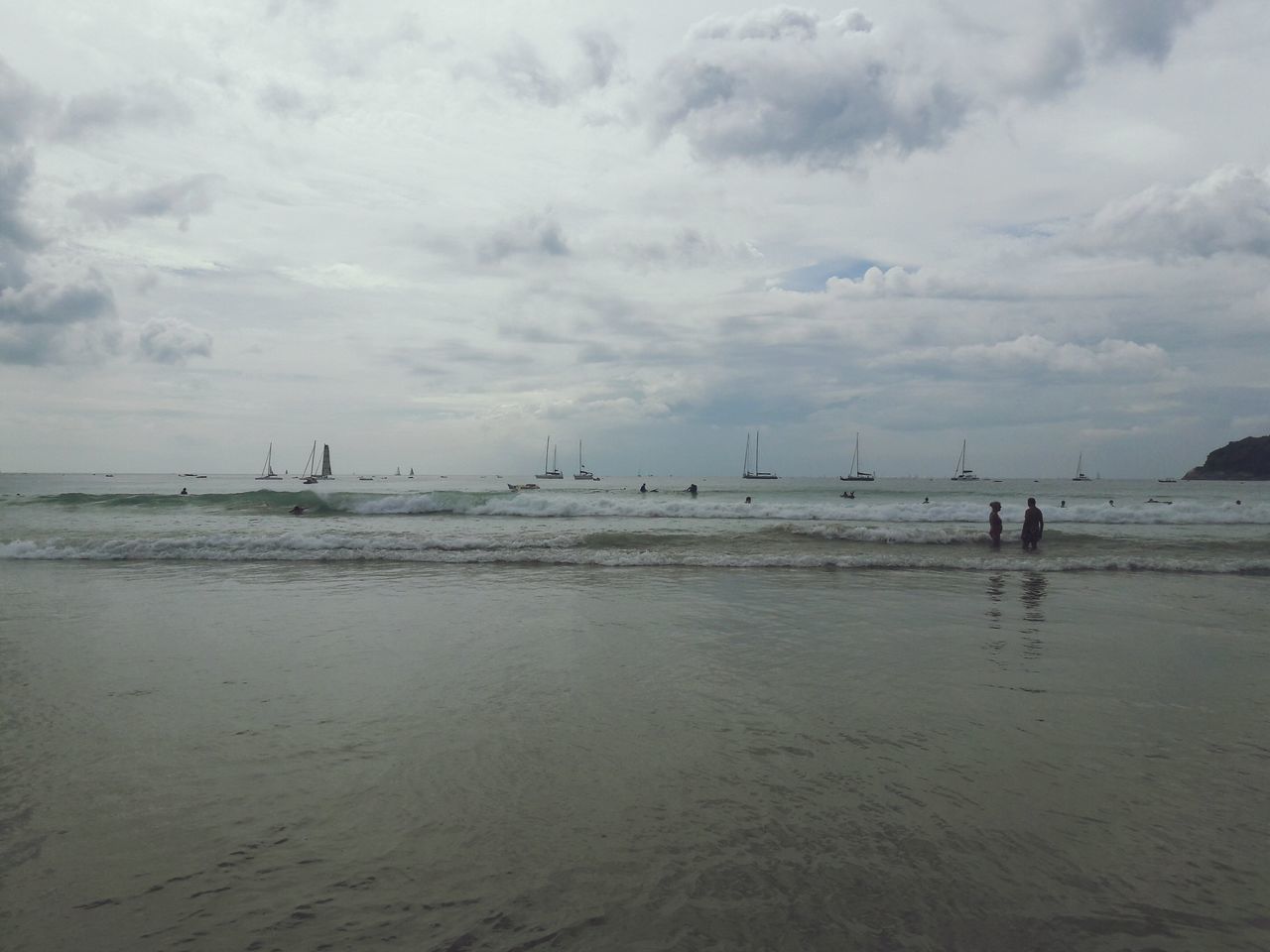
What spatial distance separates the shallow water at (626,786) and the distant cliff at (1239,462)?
16768 centimetres

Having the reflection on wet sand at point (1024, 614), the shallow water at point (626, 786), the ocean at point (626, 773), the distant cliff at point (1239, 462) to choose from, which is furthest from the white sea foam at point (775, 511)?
the distant cliff at point (1239, 462)

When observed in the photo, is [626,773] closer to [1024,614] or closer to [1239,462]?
[1024,614]

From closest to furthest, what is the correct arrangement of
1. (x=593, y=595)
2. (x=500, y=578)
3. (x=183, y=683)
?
(x=183, y=683) < (x=593, y=595) < (x=500, y=578)

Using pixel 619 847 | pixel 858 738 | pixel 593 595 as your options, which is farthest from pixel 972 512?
pixel 619 847

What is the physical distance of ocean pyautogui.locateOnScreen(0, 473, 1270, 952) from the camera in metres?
3.35

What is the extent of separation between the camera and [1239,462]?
461 ft

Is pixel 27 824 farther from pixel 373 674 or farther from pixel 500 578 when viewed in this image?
pixel 500 578

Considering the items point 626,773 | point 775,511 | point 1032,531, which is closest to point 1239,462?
point 775,511

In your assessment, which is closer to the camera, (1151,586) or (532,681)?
(532,681)

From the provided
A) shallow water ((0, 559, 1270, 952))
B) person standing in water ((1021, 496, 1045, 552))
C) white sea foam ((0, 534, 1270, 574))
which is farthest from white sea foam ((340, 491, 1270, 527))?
shallow water ((0, 559, 1270, 952))

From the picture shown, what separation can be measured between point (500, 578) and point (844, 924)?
12.7 meters

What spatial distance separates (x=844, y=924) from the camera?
3252mm

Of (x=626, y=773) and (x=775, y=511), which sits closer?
(x=626, y=773)

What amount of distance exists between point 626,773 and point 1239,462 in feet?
595
